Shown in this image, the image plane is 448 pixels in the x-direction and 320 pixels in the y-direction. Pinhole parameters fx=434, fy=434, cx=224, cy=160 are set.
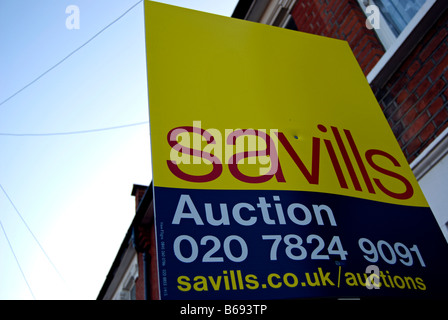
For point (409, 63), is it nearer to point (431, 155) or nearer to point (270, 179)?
point (431, 155)

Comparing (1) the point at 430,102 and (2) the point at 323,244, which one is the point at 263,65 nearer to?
(2) the point at 323,244

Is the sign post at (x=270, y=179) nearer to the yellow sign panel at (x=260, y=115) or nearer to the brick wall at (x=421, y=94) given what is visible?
the yellow sign panel at (x=260, y=115)

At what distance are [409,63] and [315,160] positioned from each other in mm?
1955

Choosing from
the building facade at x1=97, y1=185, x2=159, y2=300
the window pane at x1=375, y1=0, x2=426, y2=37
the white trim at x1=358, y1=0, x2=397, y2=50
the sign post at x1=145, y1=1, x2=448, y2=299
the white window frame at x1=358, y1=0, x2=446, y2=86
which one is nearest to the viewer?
the sign post at x1=145, y1=1, x2=448, y2=299

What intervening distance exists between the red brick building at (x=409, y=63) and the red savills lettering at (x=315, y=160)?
0.95 m

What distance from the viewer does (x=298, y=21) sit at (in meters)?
5.42

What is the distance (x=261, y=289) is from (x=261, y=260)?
128 millimetres

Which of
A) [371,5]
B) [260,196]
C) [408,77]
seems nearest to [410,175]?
[260,196]

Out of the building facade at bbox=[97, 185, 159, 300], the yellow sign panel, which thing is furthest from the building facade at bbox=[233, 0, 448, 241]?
the building facade at bbox=[97, 185, 159, 300]

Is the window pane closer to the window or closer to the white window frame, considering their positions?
the window

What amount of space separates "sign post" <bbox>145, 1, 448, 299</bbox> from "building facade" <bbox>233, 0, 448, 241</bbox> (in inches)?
32.4

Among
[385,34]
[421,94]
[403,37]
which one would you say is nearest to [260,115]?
[421,94]

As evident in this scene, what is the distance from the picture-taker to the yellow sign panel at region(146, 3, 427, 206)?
6.66 feet

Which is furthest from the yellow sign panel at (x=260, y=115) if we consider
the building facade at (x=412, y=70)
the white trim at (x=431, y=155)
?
the building facade at (x=412, y=70)
